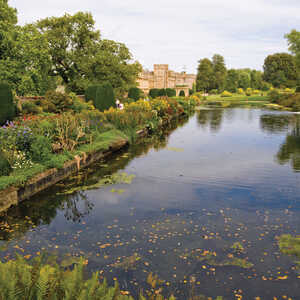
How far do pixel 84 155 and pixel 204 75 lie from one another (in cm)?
9446

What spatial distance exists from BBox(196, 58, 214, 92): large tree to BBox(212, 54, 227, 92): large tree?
5.27ft

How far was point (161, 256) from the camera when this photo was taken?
525cm

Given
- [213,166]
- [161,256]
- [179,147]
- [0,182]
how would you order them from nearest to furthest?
[161,256]
[0,182]
[213,166]
[179,147]

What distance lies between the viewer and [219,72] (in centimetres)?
10250

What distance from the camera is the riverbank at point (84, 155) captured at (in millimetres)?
7355

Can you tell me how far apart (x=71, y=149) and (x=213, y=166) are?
517cm

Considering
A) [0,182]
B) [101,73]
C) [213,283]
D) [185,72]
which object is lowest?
[213,283]

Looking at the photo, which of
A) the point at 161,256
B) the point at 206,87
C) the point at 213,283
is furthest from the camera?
the point at 206,87

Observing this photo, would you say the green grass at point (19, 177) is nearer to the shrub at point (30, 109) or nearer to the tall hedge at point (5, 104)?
the tall hedge at point (5, 104)

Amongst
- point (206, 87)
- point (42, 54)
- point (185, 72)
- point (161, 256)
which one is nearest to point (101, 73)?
point (42, 54)

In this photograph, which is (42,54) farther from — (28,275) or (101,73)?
(28,275)

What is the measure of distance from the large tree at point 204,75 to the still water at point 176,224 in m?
91.8

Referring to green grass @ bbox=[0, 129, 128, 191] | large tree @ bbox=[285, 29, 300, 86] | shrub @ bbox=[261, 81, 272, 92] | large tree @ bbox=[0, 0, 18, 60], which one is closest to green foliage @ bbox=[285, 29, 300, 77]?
large tree @ bbox=[285, 29, 300, 86]

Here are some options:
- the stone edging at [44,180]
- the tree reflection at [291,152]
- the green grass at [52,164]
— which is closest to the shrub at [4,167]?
the green grass at [52,164]
